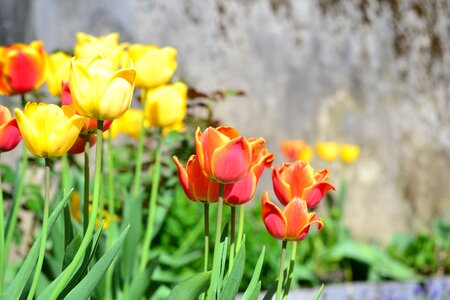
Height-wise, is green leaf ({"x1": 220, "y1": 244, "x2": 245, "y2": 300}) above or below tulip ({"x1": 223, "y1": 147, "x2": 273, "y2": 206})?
below

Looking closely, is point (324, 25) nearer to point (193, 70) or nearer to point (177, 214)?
point (193, 70)

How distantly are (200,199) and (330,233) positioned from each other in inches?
107

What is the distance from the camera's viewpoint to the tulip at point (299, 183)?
1188 millimetres

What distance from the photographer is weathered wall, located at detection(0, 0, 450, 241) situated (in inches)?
141

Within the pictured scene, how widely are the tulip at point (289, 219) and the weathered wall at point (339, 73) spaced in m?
2.14

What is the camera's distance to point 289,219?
1.16 m

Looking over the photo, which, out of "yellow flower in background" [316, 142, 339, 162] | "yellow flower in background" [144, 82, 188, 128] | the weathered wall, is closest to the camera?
"yellow flower in background" [144, 82, 188, 128]

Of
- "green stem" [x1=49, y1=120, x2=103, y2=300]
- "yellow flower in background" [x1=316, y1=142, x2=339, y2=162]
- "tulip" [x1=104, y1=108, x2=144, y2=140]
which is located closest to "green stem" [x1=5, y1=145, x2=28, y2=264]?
"green stem" [x1=49, y1=120, x2=103, y2=300]

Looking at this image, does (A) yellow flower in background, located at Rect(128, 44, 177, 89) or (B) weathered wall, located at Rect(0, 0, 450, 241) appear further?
(B) weathered wall, located at Rect(0, 0, 450, 241)

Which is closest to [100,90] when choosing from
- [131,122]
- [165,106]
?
[165,106]

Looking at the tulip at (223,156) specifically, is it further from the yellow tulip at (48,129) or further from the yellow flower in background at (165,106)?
the yellow flower in background at (165,106)

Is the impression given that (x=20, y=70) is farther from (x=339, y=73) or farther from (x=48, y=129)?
(x=339, y=73)

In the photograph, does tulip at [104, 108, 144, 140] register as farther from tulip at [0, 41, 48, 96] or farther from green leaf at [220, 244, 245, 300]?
green leaf at [220, 244, 245, 300]

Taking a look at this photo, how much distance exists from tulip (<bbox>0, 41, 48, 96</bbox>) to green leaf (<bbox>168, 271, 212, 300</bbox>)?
548mm
